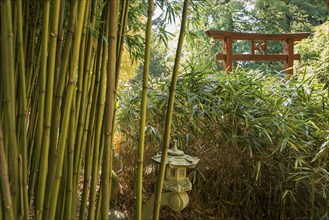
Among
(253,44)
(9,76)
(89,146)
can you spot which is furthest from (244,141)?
(253,44)

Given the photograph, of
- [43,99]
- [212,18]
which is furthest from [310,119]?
[212,18]

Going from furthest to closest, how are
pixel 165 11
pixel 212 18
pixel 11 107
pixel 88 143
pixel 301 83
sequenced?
1. pixel 212 18
2. pixel 301 83
3. pixel 165 11
4. pixel 88 143
5. pixel 11 107

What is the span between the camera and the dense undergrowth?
2170 mm

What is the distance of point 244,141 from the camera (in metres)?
2.20

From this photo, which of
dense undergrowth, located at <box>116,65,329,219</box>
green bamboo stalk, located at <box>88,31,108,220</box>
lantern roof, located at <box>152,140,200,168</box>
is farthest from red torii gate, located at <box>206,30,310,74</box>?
green bamboo stalk, located at <box>88,31,108,220</box>

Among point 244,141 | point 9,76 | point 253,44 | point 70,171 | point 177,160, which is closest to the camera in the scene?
point 9,76

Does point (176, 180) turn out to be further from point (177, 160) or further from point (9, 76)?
point (9, 76)

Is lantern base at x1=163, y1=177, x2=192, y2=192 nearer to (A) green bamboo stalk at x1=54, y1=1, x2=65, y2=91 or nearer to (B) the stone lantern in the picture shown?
(B) the stone lantern

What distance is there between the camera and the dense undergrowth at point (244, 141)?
217 centimetres

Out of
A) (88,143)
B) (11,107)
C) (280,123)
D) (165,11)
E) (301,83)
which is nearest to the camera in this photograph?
(11,107)

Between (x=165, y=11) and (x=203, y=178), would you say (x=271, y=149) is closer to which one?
(x=203, y=178)

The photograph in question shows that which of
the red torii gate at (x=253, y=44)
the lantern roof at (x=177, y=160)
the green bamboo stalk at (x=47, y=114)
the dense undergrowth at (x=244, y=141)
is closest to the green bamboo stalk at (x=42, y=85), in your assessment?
the green bamboo stalk at (x=47, y=114)

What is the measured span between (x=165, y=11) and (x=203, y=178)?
106 cm

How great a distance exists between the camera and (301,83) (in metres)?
2.45
